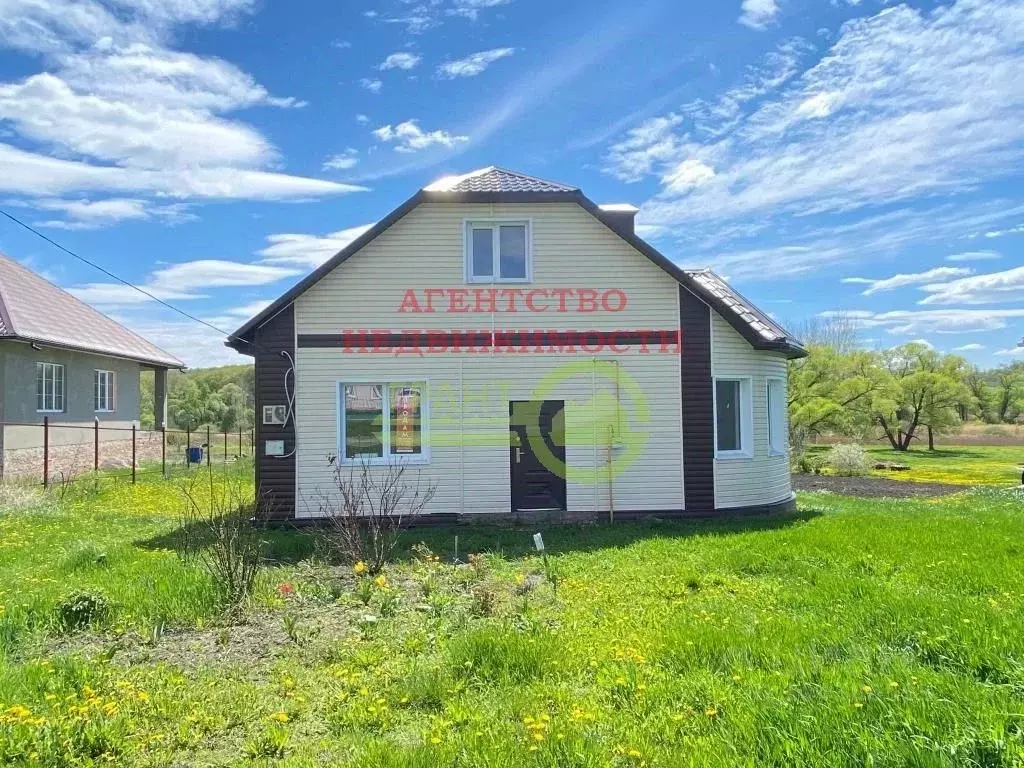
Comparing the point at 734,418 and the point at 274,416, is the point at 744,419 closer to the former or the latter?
the point at 734,418

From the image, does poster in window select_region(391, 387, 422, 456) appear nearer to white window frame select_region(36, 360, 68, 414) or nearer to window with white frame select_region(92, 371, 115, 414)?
white window frame select_region(36, 360, 68, 414)

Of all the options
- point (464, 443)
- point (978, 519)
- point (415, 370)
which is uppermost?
point (415, 370)

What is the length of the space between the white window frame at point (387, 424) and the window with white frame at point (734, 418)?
5.34 metres

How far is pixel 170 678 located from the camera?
15.4ft

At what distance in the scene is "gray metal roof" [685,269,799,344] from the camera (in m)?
12.3

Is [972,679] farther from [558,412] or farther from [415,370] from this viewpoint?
[415,370]

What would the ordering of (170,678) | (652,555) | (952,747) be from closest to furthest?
(952,747) → (170,678) → (652,555)

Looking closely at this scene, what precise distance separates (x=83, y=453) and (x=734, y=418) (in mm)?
18331

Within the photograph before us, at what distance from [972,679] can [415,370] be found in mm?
9165

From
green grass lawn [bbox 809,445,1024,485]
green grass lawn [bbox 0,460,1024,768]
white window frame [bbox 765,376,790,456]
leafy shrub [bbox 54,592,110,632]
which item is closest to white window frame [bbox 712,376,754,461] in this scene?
white window frame [bbox 765,376,790,456]

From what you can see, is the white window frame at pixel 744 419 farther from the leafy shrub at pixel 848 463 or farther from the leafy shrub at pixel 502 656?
the leafy shrub at pixel 848 463

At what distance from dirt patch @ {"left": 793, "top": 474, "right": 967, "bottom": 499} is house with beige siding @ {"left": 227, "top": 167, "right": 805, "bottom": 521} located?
8.58 m

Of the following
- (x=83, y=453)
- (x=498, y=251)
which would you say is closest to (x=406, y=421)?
(x=498, y=251)

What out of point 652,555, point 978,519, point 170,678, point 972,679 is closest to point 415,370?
point 652,555
